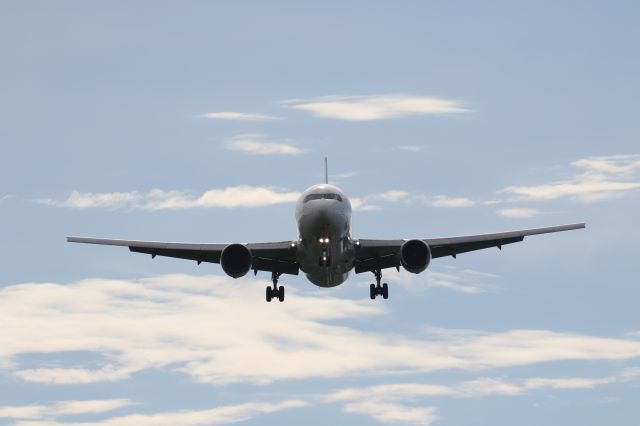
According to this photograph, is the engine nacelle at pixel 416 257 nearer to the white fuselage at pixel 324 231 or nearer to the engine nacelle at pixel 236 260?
the white fuselage at pixel 324 231

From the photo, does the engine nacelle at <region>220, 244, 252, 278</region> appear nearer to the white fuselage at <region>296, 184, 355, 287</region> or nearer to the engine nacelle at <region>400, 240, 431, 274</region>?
the white fuselage at <region>296, 184, 355, 287</region>

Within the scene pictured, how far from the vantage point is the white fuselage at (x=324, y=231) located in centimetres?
5006

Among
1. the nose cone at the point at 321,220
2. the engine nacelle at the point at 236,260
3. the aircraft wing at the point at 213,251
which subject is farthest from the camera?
the aircraft wing at the point at 213,251

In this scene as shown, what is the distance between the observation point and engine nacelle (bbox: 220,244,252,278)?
52000 millimetres

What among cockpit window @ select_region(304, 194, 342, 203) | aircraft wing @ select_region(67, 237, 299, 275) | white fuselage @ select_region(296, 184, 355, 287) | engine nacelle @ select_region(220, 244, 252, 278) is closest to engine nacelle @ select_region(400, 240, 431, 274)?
white fuselage @ select_region(296, 184, 355, 287)

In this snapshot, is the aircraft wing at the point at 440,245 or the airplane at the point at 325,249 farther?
the aircraft wing at the point at 440,245

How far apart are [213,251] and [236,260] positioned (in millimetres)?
4053

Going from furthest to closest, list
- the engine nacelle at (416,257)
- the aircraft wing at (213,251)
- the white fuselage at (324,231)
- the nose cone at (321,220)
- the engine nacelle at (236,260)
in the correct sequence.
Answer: the aircraft wing at (213,251) → the engine nacelle at (416,257) → the engine nacelle at (236,260) → the white fuselage at (324,231) → the nose cone at (321,220)

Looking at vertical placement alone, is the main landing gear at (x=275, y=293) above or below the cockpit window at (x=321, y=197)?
below

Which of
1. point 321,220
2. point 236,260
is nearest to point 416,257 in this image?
point 321,220

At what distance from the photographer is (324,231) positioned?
50.1 m

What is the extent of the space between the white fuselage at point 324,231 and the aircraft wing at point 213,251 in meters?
1.22

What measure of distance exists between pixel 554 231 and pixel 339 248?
11.8m

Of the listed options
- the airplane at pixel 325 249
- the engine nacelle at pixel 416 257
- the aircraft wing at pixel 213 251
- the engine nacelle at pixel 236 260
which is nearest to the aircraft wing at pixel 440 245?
the airplane at pixel 325 249
